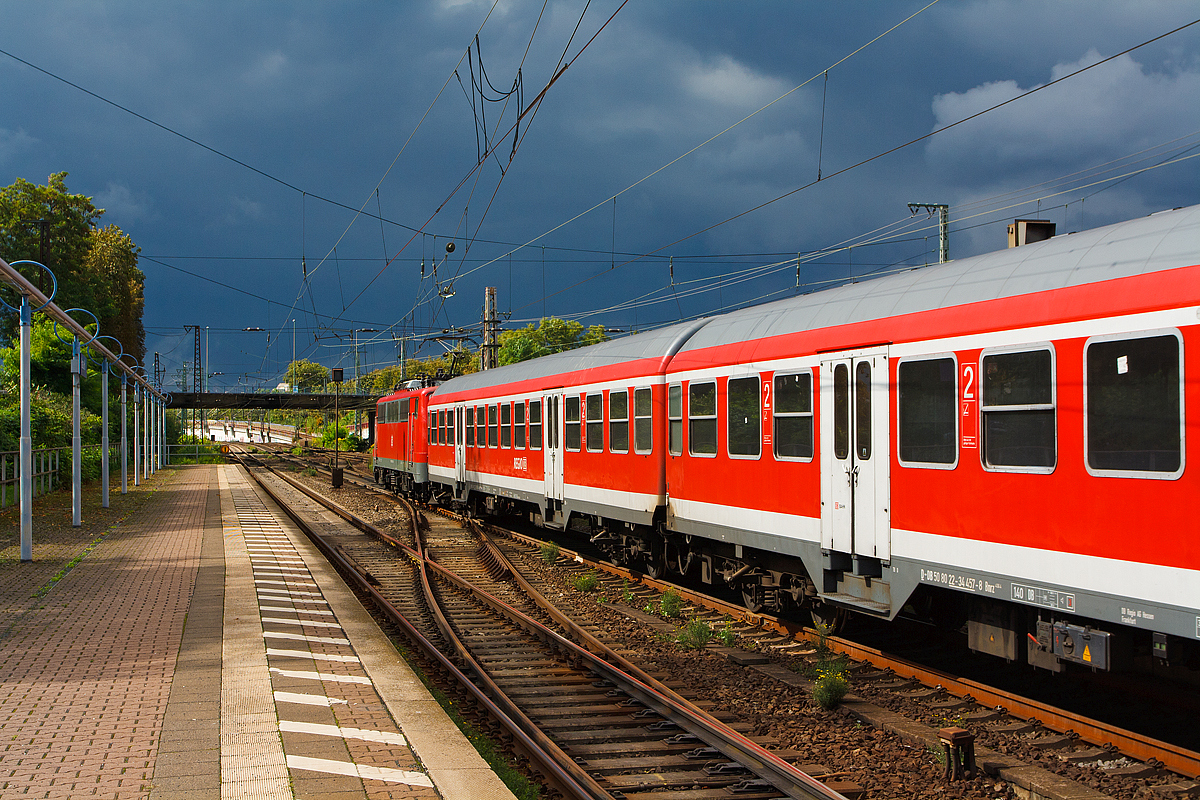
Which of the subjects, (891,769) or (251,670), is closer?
(891,769)

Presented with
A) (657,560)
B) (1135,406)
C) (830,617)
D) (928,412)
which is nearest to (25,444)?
(657,560)

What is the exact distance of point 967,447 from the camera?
715cm

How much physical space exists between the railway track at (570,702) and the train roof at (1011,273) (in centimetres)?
384

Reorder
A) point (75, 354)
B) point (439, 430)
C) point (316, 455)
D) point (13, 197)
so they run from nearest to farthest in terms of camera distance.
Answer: point (75, 354) → point (439, 430) → point (13, 197) → point (316, 455)

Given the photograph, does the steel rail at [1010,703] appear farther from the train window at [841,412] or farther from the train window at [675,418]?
the train window at [675,418]

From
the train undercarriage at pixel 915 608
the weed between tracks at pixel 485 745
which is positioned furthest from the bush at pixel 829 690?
the weed between tracks at pixel 485 745

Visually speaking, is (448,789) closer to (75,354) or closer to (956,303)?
(956,303)

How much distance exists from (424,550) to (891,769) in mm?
12839

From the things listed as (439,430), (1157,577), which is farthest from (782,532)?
(439,430)

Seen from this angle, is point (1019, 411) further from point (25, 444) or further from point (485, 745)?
point (25, 444)

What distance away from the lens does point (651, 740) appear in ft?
22.8

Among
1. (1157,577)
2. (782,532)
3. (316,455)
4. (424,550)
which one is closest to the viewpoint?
(1157,577)

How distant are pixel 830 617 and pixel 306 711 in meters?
5.22

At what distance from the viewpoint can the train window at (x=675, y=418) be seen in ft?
39.0
